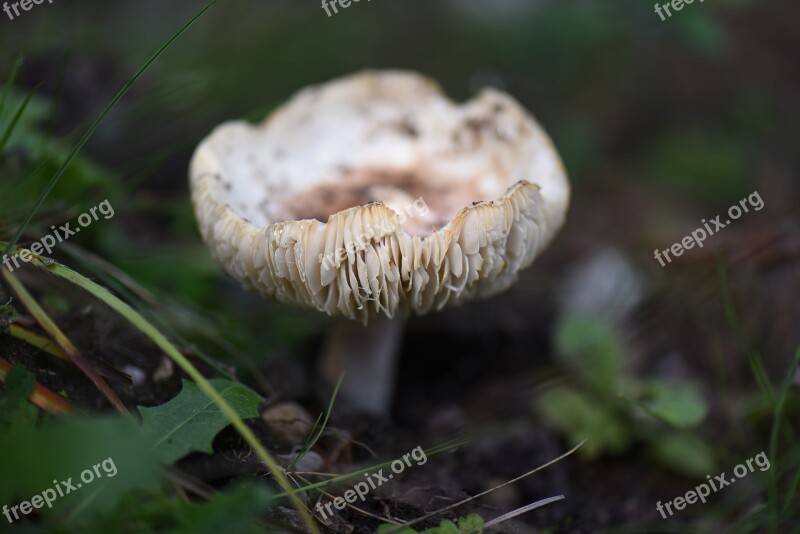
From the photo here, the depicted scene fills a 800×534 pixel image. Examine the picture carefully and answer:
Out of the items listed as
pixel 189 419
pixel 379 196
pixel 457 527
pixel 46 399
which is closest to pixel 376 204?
pixel 379 196

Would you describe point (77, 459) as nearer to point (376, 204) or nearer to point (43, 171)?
point (376, 204)

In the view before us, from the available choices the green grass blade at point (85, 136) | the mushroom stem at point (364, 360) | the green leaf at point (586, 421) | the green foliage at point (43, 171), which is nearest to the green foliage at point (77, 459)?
the green grass blade at point (85, 136)

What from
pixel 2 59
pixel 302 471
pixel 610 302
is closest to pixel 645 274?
pixel 610 302

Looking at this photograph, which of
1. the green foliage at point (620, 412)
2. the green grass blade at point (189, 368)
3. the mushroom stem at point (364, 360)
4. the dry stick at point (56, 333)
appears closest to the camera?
the green grass blade at point (189, 368)

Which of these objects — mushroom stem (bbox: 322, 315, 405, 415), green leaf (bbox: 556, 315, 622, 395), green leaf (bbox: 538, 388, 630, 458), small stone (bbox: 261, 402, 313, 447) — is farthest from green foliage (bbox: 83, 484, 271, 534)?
green leaf (bbox: 556, 315, 622, 395)

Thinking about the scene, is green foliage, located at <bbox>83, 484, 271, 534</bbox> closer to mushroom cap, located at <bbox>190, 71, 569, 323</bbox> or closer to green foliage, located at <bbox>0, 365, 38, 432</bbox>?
green foliage, located at <bbox>0, 365, 38, 432</bbox>

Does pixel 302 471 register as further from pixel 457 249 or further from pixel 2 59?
pixel 2 59

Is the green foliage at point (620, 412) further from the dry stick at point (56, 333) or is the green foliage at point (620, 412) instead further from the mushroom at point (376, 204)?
the dry stick at point (56, 333)
